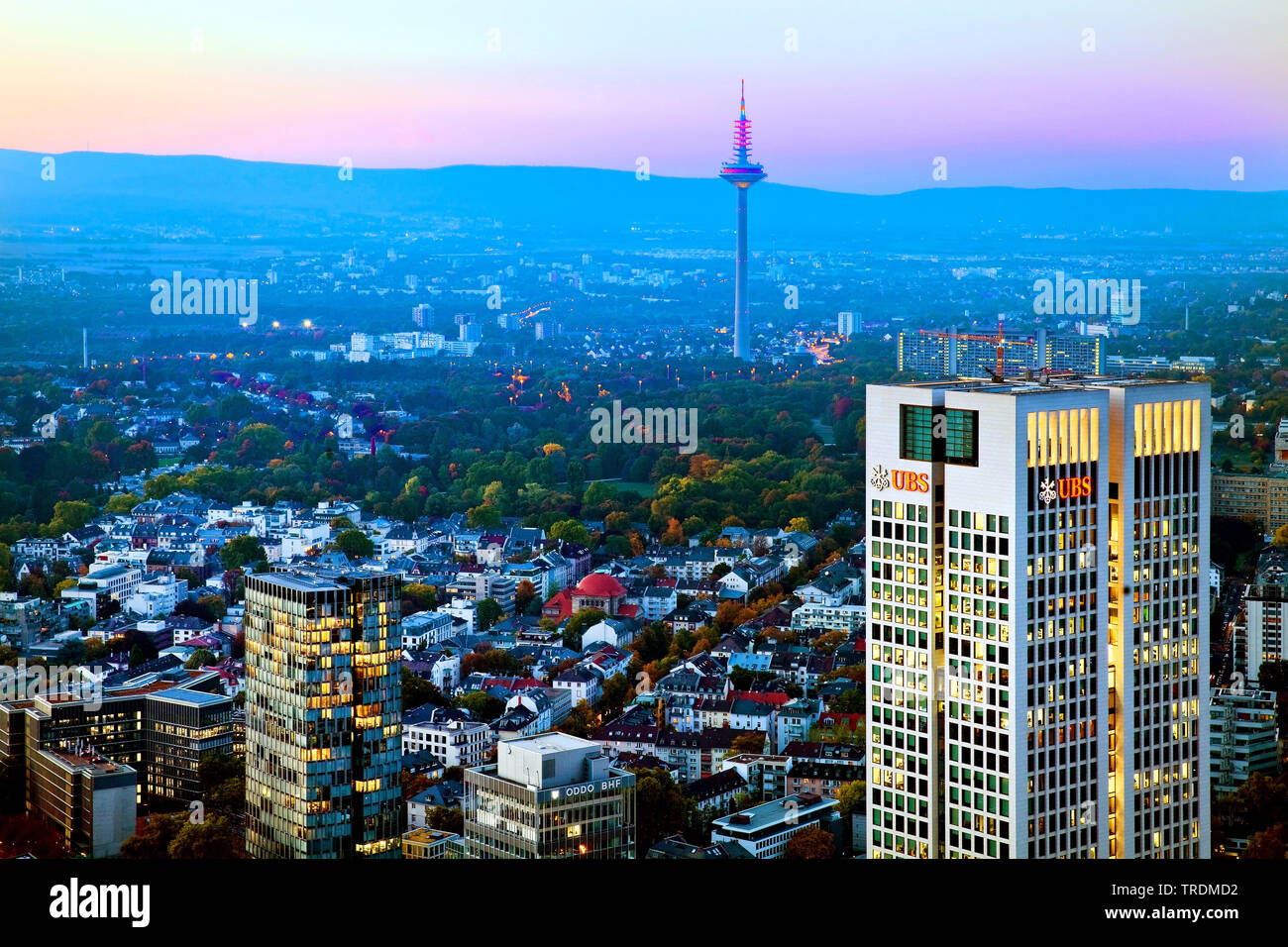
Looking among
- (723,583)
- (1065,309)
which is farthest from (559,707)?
(1065,309)

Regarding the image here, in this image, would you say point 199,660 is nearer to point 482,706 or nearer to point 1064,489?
point 482,706

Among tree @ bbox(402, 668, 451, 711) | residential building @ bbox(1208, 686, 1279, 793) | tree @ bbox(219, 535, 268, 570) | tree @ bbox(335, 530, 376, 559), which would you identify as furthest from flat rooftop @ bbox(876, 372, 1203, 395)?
tree @ bbox(335, 530, 376, 559)

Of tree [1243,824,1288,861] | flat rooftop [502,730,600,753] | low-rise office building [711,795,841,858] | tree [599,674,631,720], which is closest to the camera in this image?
flat rooftop [502,730,600,753]

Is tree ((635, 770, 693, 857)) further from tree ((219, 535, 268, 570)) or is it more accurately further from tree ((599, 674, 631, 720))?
tree ((219, 535, 268, 570))

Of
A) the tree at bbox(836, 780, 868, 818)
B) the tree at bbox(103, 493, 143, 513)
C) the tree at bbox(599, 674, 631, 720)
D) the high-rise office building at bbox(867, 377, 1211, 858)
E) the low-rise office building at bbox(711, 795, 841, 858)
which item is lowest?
the tree at bbox(599, 674, 631, 720)

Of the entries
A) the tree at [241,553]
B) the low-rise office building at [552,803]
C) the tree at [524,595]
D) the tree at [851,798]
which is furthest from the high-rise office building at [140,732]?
the tree at [241,553]

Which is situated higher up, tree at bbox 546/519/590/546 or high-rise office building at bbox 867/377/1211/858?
high-rise office building at bbox 867/377/1211/858

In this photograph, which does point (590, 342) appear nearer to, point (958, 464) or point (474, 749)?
point (474, 749)
